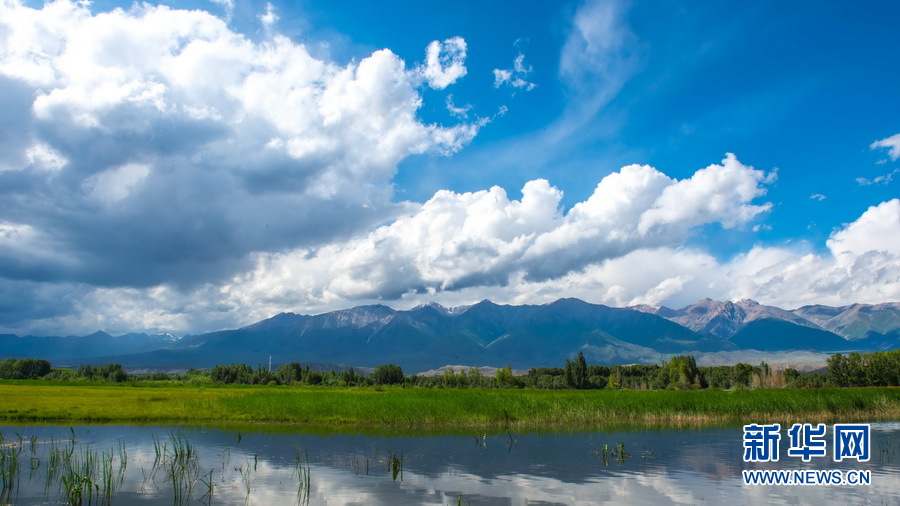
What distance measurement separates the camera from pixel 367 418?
44.4m

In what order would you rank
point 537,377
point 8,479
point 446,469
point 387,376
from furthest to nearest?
point 537,377, point 387,376, point 446,469, point 8,479

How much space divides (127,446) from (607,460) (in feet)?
78.6

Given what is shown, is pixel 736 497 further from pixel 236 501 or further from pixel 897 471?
pixel 236 501

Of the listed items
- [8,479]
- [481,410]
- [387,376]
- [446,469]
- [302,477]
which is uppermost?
[8,479]

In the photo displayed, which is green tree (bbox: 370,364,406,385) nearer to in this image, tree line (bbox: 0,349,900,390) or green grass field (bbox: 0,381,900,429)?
tree line (bbox: 0,349,900,390)

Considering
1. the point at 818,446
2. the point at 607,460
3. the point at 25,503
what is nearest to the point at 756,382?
the point at 818,446

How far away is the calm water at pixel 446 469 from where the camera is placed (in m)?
19.7

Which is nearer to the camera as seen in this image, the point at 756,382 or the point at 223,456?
the point at 223,456

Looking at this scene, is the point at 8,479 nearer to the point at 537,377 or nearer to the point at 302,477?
the point at 302,477

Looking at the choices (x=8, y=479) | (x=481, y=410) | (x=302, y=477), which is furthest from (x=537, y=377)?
(x=8, y=479)

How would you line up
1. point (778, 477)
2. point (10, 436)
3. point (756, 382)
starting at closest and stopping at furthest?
point (778, 477) < point (10, 436) < point (756, 382)

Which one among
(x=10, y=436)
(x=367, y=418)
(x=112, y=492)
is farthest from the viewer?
(x=367, y=418)

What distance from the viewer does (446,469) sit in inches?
976

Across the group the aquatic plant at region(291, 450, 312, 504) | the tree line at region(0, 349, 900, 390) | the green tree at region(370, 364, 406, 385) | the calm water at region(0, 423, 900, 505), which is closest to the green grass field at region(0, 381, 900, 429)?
the calm water at region(0, 423, 900, 505)
